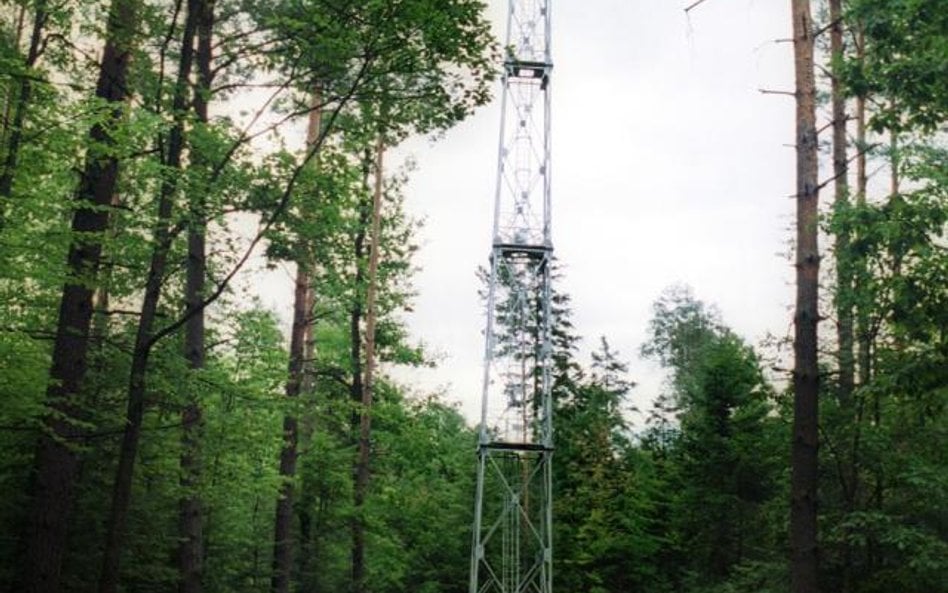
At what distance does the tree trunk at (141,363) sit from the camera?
5.84m

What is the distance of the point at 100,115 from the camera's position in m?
6.14

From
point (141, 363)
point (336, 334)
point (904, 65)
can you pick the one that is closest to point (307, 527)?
point (336, 334)

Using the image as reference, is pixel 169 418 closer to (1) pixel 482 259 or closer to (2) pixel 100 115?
(2) pixel 100 115

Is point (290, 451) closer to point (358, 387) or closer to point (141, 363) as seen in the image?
point (358, 387)

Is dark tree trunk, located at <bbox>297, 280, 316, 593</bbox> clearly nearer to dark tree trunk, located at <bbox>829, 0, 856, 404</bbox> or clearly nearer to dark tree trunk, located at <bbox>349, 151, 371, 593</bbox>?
dark tree trunk, located at <bbox>349, 151, 371, 593</bbox>

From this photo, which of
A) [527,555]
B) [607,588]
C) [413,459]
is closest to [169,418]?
[413,459]

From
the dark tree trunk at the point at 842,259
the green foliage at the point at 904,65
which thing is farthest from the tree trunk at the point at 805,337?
the dark tree trunk at the point at 842,259

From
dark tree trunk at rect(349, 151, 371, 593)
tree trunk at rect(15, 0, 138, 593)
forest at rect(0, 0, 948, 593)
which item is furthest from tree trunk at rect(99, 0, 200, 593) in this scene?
dark tree trunk at rect(349, 151, 371, 593)

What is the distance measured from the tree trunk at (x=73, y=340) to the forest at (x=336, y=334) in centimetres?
3

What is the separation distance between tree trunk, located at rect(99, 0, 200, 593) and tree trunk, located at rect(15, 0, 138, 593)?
1.96ft

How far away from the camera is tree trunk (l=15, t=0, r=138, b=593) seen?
6922 mm

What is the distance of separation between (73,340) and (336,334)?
41.7 ft

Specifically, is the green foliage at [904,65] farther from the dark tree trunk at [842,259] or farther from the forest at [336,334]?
the dark tree trunk at [842,259]

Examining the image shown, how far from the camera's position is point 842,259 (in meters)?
10.5
